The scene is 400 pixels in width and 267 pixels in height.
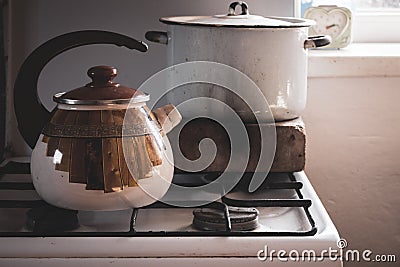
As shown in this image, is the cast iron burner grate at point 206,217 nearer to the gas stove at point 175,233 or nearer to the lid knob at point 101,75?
the gas stove at point 175,233

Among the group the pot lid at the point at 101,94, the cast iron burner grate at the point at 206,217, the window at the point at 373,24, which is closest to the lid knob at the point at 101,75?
the pot lid at the point at 101,94

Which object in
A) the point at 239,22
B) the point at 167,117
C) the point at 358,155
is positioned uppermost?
the point at 239,22

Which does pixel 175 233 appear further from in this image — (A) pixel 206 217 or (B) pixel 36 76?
(B) pixel 36 76

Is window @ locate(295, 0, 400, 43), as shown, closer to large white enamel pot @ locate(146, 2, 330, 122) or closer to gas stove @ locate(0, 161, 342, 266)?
large white enamel pot @ locate(146, 2, 330, 122)

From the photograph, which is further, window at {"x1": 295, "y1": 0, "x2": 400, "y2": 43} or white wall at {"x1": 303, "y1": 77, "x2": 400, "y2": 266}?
window at {"x1": 295, "y1": 0, "x2": 400, "y2": 43}

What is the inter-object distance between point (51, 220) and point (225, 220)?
0.24 meters

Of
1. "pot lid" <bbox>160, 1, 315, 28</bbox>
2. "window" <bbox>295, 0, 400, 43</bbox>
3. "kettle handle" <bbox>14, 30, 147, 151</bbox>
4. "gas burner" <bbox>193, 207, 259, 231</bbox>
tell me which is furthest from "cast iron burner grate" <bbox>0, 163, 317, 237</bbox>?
"window" <bbox>295, 0, 400, 43</bbox>

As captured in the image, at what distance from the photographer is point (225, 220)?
0.94 meters

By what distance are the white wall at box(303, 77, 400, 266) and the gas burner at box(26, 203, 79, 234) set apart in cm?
65

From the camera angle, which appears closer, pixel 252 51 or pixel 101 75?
pixel 101 75

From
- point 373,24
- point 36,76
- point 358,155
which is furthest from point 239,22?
point 373,24

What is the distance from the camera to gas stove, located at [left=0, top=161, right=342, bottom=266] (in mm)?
873

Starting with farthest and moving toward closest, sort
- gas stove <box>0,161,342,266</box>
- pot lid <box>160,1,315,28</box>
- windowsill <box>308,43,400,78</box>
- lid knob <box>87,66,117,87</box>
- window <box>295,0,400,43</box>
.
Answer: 1. window <box>295,0,400,43</box>
2. windowsill <box>308,43,400,78</box>
3. pot lid <box>160,1,315,28</box>
4. lid knob <box>87,66,117,87</box>
5. gas stove <box>0,161,342,266</box>

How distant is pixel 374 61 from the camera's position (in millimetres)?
1415
